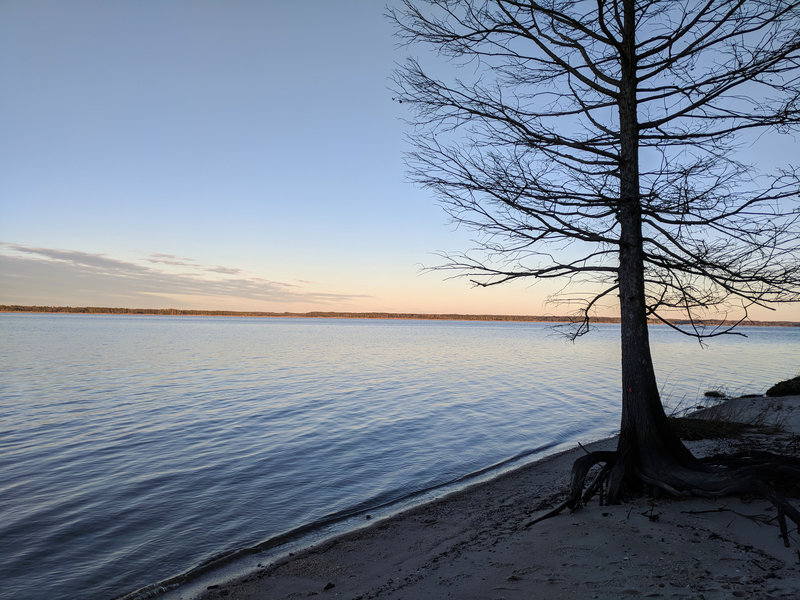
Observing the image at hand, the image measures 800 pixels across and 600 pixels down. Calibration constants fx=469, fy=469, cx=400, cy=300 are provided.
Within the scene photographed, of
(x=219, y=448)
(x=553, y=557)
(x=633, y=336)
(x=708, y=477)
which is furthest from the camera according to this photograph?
(x=219, y=448)

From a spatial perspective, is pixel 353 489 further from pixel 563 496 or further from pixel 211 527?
pixel 563 496

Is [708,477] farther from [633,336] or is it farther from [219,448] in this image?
[219,448]

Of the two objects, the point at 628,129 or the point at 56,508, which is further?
the point at 56,508

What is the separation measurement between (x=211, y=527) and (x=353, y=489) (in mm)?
2867

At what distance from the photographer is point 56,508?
8.51 meters

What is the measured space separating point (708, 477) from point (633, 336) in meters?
1.92

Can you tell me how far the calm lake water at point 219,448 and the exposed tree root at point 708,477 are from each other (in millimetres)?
4132

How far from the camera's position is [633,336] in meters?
6.51

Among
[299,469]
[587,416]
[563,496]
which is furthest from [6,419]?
[587,416]

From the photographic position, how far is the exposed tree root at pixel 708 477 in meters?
5.41

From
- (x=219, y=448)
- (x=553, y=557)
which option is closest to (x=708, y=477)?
(x=553, y=557)

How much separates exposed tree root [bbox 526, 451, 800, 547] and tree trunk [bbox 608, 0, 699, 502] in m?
0.07

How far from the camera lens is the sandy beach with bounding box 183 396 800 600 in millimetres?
4176

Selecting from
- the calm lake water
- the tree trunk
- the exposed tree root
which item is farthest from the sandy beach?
the calm lake water
